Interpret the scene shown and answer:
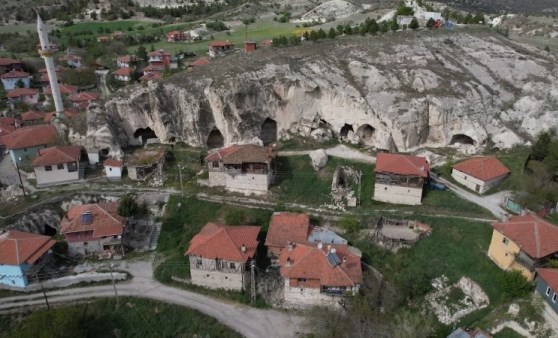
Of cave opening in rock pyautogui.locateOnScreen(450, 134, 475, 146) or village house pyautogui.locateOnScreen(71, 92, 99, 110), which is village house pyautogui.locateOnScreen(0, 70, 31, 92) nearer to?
village house pyautogui.locateOnScreen(71, 92, 99, 110)

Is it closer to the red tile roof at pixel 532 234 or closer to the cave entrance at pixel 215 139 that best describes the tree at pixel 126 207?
the cave entrance at pixel 215 139

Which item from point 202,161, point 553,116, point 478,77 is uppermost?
point 478,77

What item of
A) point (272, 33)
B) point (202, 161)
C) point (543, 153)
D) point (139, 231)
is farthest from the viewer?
→ point (272, 33)

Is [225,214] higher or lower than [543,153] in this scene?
lower

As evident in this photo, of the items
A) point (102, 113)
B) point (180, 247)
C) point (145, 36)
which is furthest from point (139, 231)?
point (145, 36)

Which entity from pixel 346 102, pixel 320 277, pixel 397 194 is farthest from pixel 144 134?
pixel 397 194

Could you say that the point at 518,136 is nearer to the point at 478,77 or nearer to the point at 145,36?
the point at 478,77

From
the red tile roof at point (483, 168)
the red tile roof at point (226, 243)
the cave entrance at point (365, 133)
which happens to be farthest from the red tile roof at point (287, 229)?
the red tile roof at point (483, 168)
